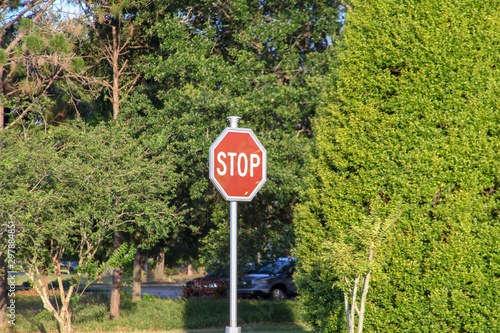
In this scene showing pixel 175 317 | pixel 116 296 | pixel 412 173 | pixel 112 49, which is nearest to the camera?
pixel 412 173

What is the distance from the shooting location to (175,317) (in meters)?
14.4

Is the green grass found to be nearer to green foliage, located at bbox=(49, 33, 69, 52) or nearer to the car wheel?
the car wheel

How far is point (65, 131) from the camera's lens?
12.4 meters

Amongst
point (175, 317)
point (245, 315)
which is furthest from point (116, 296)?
point (245, 315)

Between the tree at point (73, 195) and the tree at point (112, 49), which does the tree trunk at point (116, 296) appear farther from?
the tree at point (112, 49)

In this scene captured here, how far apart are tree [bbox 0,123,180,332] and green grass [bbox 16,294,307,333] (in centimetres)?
272

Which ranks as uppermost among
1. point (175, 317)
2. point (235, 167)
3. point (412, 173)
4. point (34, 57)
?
point (34, 57)

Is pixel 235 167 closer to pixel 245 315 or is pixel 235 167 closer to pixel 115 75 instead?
pixel 245 315

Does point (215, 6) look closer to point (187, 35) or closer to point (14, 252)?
point (187, 35)

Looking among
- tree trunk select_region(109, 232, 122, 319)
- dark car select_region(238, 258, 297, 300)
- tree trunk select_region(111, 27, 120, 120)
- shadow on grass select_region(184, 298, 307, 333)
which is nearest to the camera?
shadow on grass select_region(184, 298, 307, 333)

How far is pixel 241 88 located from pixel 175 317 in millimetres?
6983

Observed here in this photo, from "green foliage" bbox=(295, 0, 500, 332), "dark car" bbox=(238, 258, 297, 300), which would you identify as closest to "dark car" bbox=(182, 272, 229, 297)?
"dark car" bbox=(238, 258, 297, 300)

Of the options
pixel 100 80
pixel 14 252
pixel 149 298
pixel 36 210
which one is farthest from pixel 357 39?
pixel 149 298

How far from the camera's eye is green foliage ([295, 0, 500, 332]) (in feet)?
18.6
